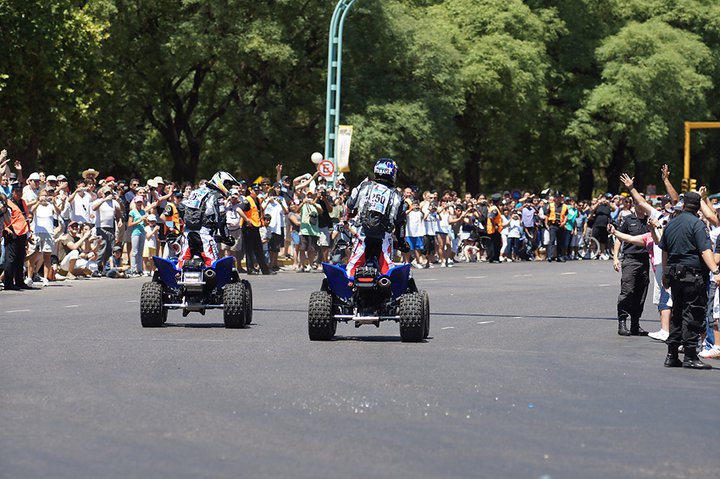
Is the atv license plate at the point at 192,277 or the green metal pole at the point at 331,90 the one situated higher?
the green metal pole at the point at 331,90

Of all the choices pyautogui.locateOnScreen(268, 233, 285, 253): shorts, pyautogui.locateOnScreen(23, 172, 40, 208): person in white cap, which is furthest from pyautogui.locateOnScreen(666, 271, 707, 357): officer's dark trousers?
pyautogui.locateOnScreen(268, 233, 285, 253): shorts

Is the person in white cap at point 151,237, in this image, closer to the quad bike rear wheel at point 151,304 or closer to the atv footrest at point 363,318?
the quad bike rear wheel at point 151,304

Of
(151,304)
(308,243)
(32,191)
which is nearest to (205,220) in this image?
(151,304)

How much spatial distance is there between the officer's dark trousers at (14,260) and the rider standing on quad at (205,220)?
6778 millimetres

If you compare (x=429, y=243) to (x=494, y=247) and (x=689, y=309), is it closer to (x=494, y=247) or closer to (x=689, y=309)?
(x=494, y=247)

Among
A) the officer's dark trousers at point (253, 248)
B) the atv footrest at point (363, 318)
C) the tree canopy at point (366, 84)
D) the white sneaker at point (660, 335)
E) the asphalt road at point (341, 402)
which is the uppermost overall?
the tree canopy at point (366, 84)

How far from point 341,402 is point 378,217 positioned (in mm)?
5053

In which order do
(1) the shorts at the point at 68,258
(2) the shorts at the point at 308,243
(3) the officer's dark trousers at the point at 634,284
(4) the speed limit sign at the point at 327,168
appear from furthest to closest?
(4) the speed limit sign at the point at 327,168, (2) the shorts at the point at 308,243, (1) the shorts at the point at 68,258, (3) the officer's dark trousers at the point at 634,284

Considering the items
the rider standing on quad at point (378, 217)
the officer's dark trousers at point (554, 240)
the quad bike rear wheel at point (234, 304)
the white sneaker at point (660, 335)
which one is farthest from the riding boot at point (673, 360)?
the officer's dark trousers at point (554, 240)

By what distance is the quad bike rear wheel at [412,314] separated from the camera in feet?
51.9

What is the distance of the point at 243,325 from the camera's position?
1778 cm

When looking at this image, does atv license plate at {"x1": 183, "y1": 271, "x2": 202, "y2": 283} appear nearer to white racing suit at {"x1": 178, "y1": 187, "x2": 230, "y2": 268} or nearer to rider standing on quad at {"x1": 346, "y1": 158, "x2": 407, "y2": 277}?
white racing suit at {"x1": 178, "y1": 187, "x2": 230, "y2": 268}

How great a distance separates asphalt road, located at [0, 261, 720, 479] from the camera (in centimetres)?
844

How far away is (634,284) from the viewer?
1855 cm
